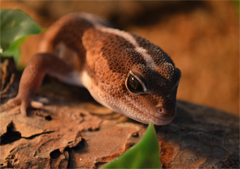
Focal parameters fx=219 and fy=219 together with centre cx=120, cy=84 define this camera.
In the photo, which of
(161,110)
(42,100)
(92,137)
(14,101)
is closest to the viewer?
(161,110)

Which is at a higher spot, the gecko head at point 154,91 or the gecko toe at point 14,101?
the gecko head at point 154,91

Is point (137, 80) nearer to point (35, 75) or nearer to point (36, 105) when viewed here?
point (36, 105)

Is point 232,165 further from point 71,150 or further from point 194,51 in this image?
point 194,51

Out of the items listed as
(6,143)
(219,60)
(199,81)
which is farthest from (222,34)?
(6,143)

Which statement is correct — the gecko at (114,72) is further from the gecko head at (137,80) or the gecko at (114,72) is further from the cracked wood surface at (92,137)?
the cracked wood surface at (92,137)

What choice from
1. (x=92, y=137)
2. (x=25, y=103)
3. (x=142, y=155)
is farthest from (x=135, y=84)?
(x=25, y=103)

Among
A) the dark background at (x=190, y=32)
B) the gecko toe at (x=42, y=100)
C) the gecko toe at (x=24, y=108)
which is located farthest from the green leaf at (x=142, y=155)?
the dark background at (x=190, y=32)

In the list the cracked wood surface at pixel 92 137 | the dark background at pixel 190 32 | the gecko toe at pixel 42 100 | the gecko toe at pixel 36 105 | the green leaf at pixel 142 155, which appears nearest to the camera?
the green leaf at pixel 142 155
